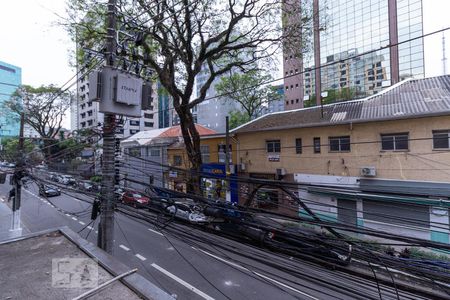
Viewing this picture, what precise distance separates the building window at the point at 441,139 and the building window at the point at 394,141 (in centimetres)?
106

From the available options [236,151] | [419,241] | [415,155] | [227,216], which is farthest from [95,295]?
[236,151]

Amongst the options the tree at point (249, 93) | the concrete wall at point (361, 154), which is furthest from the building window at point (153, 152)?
the concrete wall at point (361, 154)

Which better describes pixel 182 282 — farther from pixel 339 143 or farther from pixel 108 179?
pixel 339 143

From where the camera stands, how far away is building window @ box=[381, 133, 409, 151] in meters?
12.2

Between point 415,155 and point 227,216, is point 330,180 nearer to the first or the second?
point 415,155

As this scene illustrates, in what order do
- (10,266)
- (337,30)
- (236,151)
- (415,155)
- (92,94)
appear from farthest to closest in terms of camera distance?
(337,30), (236,151), (415,155), (92,94), (10,266)

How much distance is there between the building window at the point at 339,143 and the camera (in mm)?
14070

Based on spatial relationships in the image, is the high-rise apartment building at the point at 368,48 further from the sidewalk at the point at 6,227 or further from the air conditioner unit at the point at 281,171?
the sidewalk at the point at 6,227

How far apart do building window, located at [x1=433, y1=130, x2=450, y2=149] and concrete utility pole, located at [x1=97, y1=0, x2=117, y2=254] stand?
42.1 feet

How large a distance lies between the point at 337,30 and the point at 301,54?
3585cm

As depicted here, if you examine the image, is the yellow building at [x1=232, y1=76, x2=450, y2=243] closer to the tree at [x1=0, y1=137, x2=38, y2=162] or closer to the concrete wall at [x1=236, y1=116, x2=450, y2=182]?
the concrete wall at [x1=236, y1=116, x2=450, y2=182]

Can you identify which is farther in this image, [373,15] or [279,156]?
[373,15]

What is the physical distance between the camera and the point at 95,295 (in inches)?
110

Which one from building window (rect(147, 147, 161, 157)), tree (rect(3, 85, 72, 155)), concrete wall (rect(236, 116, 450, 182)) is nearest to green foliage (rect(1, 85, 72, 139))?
tree (rect(3, 85, 72, 155))
